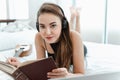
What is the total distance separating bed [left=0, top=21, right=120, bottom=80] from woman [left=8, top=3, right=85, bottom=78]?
0.29 ft

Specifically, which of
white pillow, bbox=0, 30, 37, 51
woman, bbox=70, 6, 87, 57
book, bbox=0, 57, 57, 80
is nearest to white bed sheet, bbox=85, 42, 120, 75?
woman, bbox=70, 6, 87, 57

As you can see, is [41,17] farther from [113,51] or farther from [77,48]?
[113,51]

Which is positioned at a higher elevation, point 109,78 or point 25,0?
point 25,0

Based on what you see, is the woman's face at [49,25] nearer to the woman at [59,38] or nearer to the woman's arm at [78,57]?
the woman at [59,38]

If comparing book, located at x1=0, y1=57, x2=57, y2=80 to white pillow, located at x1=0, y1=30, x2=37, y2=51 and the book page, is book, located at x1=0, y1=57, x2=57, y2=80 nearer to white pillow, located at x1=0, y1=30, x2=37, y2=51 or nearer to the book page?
the book page

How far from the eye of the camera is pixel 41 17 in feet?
3.13

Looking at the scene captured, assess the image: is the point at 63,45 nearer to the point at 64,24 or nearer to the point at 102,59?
the point at 64,24

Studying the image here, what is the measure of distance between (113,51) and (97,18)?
3.04ft

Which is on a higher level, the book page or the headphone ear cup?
the headphone ear cup

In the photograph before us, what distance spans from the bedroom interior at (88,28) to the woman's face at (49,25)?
352 mm

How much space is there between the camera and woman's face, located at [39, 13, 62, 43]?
938 millimetres

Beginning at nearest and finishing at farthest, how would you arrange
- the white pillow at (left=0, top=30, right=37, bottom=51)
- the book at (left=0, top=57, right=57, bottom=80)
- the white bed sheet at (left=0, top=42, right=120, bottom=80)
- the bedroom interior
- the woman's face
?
the book at (left=0, top=57, right=57, bottom=80)
the woman's face
the white bed sheet at (left=0, top=42, right=120, bottom=80)
the bedroom interior
the white pillow at (left=0, top=30, right=37, bottom=51)

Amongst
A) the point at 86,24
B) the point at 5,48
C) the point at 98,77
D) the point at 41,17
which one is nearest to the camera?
the point at 98,77

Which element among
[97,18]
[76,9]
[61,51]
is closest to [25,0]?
[97,18]
